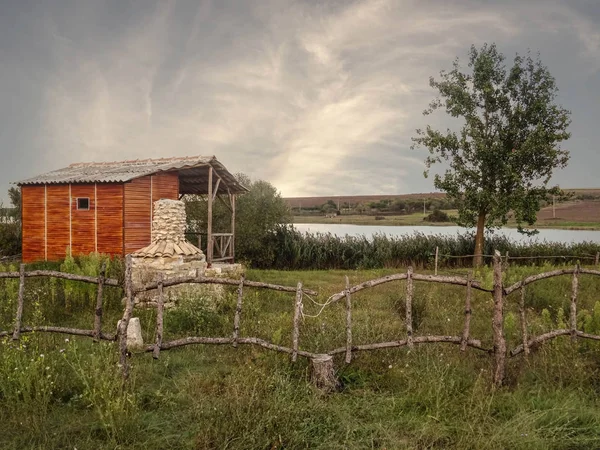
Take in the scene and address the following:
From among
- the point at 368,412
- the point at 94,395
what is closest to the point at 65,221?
the point at 94,395

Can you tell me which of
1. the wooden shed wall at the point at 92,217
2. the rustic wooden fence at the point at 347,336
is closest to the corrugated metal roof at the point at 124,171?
the wooden shed wall at the point at 92,217

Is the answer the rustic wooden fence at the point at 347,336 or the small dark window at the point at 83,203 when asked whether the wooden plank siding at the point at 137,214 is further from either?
the rustic wooden fence at the point at 347,336

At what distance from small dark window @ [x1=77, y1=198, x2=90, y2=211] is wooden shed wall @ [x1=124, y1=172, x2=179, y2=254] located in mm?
1754

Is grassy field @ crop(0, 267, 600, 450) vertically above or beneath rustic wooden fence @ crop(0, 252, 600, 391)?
beneath

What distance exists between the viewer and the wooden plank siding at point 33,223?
18.5m

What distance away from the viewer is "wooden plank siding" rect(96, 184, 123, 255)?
16.8 metres

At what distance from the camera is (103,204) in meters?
17.1

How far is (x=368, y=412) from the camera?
5.34m

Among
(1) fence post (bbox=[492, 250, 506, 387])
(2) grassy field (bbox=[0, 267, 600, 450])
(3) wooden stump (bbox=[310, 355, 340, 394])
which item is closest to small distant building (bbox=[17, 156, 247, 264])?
(2) grassy field (bbox=[0, 267, 600, 450])

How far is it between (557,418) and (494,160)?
1777 cm

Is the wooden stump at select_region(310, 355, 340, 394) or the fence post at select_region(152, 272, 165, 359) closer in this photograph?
the wooden stump at select_region(310, 355, 340, 394)

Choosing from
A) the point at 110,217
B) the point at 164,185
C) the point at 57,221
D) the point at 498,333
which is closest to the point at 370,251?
the point at 164,185

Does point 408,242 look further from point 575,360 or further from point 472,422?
point 472,422

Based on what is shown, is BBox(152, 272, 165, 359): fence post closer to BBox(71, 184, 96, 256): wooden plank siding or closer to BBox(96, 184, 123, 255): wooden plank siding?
BBox(96, 184, 123, 255): wooden plank siding
